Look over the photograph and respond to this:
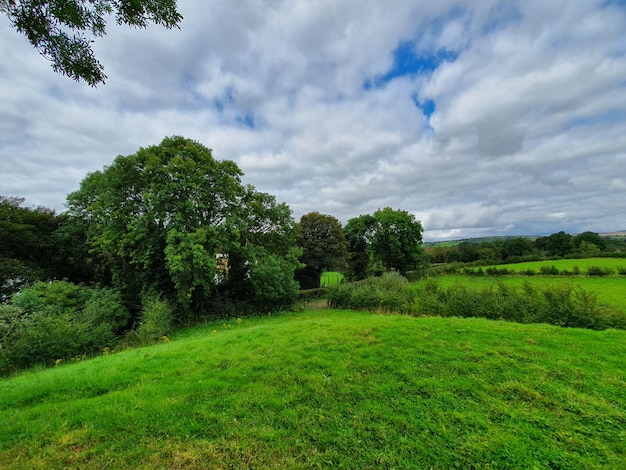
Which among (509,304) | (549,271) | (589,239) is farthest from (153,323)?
(589,239)

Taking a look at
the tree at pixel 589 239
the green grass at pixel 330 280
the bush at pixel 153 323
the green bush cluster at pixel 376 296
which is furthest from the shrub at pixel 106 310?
the tree at pixel 589 239

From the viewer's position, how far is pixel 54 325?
28.6ft

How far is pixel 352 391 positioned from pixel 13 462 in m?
4.11

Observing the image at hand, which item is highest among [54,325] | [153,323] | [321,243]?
[321,243]

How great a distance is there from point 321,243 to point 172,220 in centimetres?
1532

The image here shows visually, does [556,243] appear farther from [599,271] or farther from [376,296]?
[376,296]

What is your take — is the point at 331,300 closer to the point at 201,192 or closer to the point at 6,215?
the point at 201,192

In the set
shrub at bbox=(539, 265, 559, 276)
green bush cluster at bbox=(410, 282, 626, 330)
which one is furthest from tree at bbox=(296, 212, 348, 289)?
shrub at bbox=(539, 265, 559, 276)

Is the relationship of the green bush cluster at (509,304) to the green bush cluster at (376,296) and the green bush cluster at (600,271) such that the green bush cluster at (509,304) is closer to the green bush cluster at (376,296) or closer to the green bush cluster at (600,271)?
the green bush cluster at (376,296)

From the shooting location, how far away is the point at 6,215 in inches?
602

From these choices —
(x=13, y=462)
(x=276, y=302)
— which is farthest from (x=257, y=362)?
(x=276, y=302)

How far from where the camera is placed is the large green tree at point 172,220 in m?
13.0

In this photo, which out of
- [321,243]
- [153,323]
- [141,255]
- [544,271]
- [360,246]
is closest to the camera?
[153,323]

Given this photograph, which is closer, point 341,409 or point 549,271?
point 341,409
